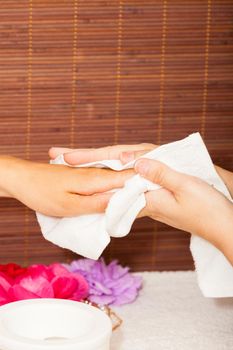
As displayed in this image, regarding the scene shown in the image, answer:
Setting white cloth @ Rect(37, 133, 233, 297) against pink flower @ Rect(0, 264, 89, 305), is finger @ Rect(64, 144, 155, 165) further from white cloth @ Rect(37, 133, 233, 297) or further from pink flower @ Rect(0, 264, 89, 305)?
pink flower @ Rect(0, 264, 89, 305)

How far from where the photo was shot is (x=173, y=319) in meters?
1.44

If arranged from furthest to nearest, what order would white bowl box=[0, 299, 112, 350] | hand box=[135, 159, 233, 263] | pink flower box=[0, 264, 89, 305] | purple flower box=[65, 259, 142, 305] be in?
purple flower box=[65, 259, 142, 305]
pink flower box=[0, 264, 89, 305]
hand box=[135, 159, 233, 263]
white bowl box=[0, 299, 112, 350]

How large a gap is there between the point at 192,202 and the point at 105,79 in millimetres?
527

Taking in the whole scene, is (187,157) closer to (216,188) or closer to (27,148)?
(216,188)

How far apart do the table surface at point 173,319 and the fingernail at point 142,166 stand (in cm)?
34

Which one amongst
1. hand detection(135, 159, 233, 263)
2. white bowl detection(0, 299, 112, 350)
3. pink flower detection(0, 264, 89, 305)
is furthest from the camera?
pink flower detection(0, 264, 89, 305)

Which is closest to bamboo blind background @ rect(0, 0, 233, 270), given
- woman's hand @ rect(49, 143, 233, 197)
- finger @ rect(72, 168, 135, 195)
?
woman's hand @ rect(49, 143, 233, 197)

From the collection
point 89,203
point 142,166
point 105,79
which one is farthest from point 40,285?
point 105,79

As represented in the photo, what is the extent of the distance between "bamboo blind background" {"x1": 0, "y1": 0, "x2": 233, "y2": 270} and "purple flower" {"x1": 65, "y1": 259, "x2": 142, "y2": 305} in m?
0.14

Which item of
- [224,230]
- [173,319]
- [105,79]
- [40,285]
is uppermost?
[105,79]

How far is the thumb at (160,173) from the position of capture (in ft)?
3.80

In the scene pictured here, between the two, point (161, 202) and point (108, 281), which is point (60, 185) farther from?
point (108, 281)

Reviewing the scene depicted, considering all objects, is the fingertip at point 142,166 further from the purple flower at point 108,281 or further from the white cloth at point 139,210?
the purple flower at point 108,281

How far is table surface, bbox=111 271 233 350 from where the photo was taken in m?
1.32
